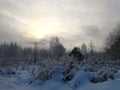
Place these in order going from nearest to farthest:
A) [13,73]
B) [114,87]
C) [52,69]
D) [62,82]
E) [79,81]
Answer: [114,87]
[79,81]
[62,82]
[52,69]
[13,73]

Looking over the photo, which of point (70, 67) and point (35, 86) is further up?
point (70, 67)

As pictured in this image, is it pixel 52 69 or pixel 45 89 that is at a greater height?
pixel 52 69

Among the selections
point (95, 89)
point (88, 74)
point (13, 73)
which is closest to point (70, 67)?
point (88, 74)

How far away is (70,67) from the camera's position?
11.3 metres

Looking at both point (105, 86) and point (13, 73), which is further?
point (13, 73)

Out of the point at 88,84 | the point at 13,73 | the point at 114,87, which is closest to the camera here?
the point at 114,87

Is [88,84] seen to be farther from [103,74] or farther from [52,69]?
[52,69]

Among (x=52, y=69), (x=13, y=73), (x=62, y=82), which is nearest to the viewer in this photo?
(x=62, y=82)

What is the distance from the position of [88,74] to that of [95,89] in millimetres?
2000

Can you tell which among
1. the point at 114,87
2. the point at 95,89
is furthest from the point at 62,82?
the point at 114,87

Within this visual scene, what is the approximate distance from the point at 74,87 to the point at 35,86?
218 cm

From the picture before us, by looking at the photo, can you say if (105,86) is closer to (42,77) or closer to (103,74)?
(103,74)

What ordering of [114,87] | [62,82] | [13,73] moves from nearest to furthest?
[114,87], [62,82], [13,73]

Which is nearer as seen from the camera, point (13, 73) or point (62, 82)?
point (62, 82)
